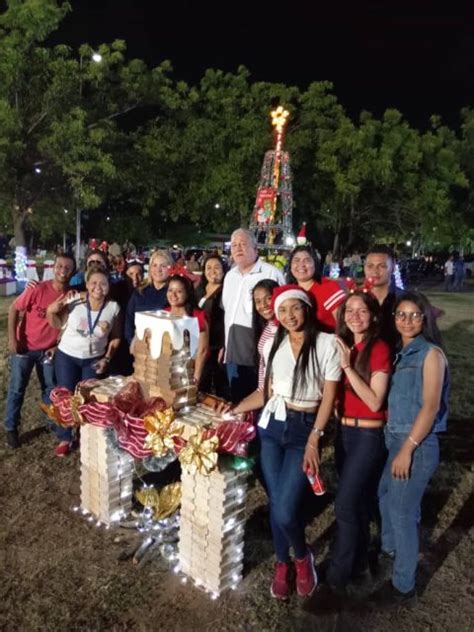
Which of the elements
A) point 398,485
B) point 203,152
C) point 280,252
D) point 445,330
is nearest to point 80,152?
point 203,152

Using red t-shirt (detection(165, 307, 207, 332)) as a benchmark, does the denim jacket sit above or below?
below

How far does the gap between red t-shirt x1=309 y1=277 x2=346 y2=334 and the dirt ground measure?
4.73 feet

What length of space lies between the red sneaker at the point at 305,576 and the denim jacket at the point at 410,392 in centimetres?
88

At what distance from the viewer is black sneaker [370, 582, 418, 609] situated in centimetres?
286

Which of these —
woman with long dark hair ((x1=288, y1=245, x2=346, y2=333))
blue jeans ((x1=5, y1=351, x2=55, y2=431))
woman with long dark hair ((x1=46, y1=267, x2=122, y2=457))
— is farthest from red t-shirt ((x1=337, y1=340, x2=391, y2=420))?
blue jeans ((x1=5, y1=351, x2=55, y2=431))

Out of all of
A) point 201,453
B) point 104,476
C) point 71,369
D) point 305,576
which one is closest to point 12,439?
point 71,369

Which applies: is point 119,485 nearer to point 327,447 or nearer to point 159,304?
point 159,304

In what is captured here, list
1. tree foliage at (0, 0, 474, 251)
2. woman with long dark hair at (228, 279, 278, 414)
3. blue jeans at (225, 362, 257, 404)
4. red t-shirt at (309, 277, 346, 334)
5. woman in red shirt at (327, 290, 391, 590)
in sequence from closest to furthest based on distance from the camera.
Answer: woman in red shirt at (327, 290, 391, 590), woman with long dark hair at (228, 279, 278, 414), red t-shirt at (309, 277, 346, 334), blue jeans at (225, 362, 257, 404), tree foliage at (0, 0, 474, 251)

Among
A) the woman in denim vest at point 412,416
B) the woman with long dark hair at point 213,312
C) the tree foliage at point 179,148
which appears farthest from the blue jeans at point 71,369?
the tree foliage at point 179,148

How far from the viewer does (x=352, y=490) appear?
8.91ft

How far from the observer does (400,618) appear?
2770 millimetres

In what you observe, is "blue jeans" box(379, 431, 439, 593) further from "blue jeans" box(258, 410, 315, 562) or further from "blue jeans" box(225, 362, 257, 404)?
"blue jeans" box(225, 362, 257, 404)

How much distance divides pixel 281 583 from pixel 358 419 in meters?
1.02

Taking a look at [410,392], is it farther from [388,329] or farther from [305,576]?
[305,576]
